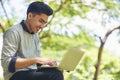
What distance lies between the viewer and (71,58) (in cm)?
262

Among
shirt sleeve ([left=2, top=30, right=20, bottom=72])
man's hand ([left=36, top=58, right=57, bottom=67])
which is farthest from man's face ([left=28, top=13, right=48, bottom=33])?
man's hand ([left=36, top=58, right=57, bottom=67])

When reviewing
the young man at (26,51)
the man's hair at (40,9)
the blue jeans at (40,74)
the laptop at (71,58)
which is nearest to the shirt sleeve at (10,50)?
the young man at (26,51)

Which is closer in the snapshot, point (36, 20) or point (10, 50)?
point (10, 50)

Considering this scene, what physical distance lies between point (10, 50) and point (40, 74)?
29 centimetres

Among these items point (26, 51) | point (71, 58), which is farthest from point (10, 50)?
point (71, 58)

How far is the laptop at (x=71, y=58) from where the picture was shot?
102 inches

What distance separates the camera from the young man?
8.57ft

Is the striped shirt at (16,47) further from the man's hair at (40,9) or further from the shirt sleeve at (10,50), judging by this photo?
the man's hair at (40,9)

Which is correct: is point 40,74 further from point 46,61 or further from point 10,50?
point 10,50

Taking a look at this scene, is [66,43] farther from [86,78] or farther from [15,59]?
[15,59]

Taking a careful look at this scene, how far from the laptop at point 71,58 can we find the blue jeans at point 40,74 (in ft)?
0.20

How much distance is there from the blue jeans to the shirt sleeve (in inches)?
4.0

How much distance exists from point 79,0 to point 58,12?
893 mm

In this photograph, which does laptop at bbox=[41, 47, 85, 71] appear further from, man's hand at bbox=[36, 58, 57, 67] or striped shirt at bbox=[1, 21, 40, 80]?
striped shirt at bbox=[1, 21, 40, 80]
